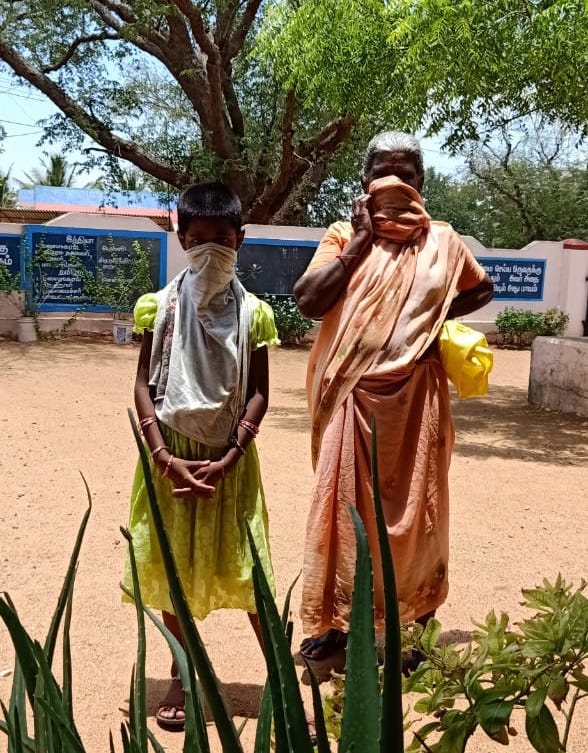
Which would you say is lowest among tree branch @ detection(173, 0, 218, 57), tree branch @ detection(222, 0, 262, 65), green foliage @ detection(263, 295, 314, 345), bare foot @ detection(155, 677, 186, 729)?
bare foot @ detection(155, 677, 186, 729)

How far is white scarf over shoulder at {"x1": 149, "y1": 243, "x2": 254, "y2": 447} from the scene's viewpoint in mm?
2172

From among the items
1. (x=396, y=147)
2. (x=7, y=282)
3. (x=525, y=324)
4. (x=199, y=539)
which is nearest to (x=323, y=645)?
(x=199, y=539)

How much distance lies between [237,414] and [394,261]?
0.71 meters

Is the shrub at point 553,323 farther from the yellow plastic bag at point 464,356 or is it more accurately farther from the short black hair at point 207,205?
the short black hair at point 207,205

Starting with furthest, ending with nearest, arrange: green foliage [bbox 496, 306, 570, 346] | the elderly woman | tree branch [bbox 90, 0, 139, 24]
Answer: green foliage [bbox 496, 306, 570, 346], tree branch [bbox 90, 0, 139, 24], the elderly woman

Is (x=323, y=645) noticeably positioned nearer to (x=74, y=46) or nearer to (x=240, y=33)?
(x=240, y=33)

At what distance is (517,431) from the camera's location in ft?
23.1

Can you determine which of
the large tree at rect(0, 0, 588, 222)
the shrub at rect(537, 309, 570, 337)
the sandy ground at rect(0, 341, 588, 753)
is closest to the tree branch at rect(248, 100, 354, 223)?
the large tree at rect(0, 0, 588, 222)

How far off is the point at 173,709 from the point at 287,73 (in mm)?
6601

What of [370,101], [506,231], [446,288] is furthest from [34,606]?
[506,231]

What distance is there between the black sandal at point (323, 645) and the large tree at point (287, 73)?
4539 millimetres

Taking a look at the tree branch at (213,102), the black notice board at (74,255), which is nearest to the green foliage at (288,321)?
the black notice board at (74,255)

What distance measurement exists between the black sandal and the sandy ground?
6.4 inches

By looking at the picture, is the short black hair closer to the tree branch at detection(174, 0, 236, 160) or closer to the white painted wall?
the tree branch at detection(174, 0, 236, 160)
